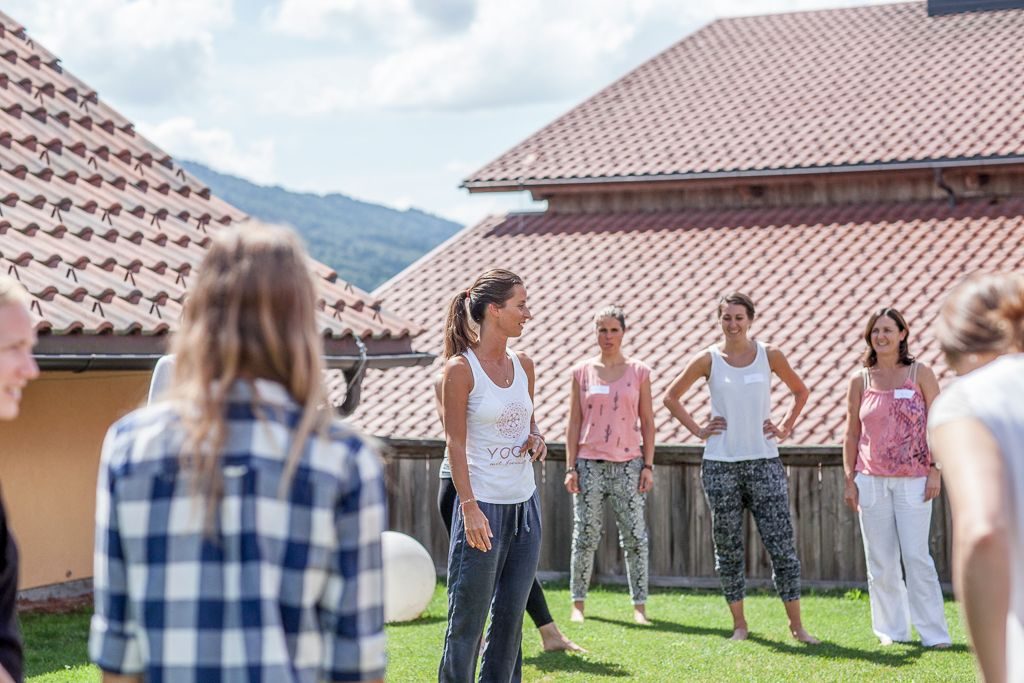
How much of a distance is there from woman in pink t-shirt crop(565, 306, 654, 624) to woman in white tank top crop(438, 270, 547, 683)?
3.82 m

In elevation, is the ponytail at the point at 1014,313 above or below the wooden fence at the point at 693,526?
above

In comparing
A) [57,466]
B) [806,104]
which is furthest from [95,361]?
[806,104]

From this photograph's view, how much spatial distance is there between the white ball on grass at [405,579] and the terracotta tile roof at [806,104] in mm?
8442

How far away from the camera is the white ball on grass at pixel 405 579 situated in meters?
10.1

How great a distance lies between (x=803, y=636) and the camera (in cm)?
916

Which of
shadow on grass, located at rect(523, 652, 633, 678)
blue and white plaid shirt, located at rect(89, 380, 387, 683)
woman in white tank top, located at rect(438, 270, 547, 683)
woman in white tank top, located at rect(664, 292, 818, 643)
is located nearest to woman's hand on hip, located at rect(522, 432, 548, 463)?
woman in white tank top, located at rect(438, 270, 547, 683)

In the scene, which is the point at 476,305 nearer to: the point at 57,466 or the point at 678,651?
the point at 678,651

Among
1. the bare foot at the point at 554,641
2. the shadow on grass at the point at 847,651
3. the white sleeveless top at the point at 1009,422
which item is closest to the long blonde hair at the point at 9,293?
the white sleeveless top at the point at 1009,422

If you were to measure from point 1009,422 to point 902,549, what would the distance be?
6127mm

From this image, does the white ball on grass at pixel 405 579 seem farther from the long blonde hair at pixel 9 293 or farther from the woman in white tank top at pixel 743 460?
the long blonde hair at pixel 9 293

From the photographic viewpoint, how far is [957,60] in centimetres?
1822

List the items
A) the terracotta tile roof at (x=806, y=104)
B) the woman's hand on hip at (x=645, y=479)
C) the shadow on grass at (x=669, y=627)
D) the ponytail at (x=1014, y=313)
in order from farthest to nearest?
the terracotta tile roof at (x=806, y=104) → the woman's hand on hip at (x=645, y=479) → the shadow on grass at (x=669, y=627) → the ponytail at (x=1014, y=313)

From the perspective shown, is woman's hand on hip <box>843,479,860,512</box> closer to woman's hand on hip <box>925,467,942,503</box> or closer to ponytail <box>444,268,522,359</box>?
woman's hand on hip <box>925,467,942,503</box>

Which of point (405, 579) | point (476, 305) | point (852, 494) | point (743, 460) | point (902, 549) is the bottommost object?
point (405, 579)
